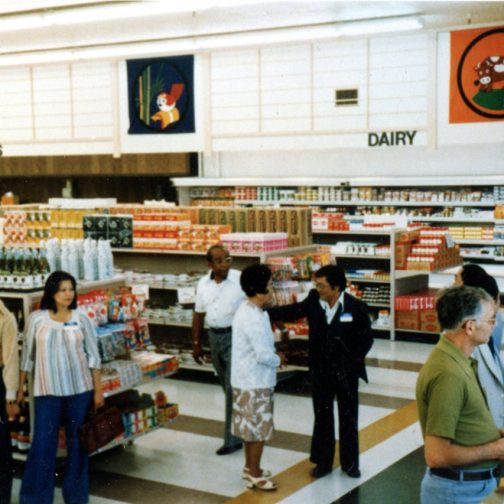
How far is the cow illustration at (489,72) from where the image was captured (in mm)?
9898

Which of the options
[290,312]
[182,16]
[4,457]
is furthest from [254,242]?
[182,16]

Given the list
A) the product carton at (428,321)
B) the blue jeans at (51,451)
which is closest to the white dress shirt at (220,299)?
the blue jeans at (51,451)

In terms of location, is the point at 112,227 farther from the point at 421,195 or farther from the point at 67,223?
the point at 421,195

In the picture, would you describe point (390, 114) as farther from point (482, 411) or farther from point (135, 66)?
point (482, 411)

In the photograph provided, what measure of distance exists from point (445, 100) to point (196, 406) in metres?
5.05

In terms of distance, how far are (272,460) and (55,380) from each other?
6.16 feet

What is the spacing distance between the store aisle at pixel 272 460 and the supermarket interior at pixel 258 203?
0.02 m

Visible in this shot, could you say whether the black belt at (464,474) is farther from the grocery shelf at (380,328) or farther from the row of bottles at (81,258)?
the grocery shelf at (380,328)

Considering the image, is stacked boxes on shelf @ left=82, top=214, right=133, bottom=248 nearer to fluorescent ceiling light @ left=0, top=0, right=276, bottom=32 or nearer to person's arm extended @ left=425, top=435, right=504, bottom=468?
fluorescent ceiling light @ left=0, top=0, right=276, bottom=32

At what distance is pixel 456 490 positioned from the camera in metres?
3.17

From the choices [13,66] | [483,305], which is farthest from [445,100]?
[483,305]

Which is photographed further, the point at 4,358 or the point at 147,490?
the point at 147,490

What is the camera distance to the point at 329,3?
32.1ft

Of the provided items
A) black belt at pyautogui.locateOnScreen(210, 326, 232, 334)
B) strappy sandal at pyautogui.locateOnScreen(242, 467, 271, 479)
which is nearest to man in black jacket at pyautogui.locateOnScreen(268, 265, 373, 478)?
strappy sandal at pyautogui.locateOnScreen(242, 467, 271, 479)
